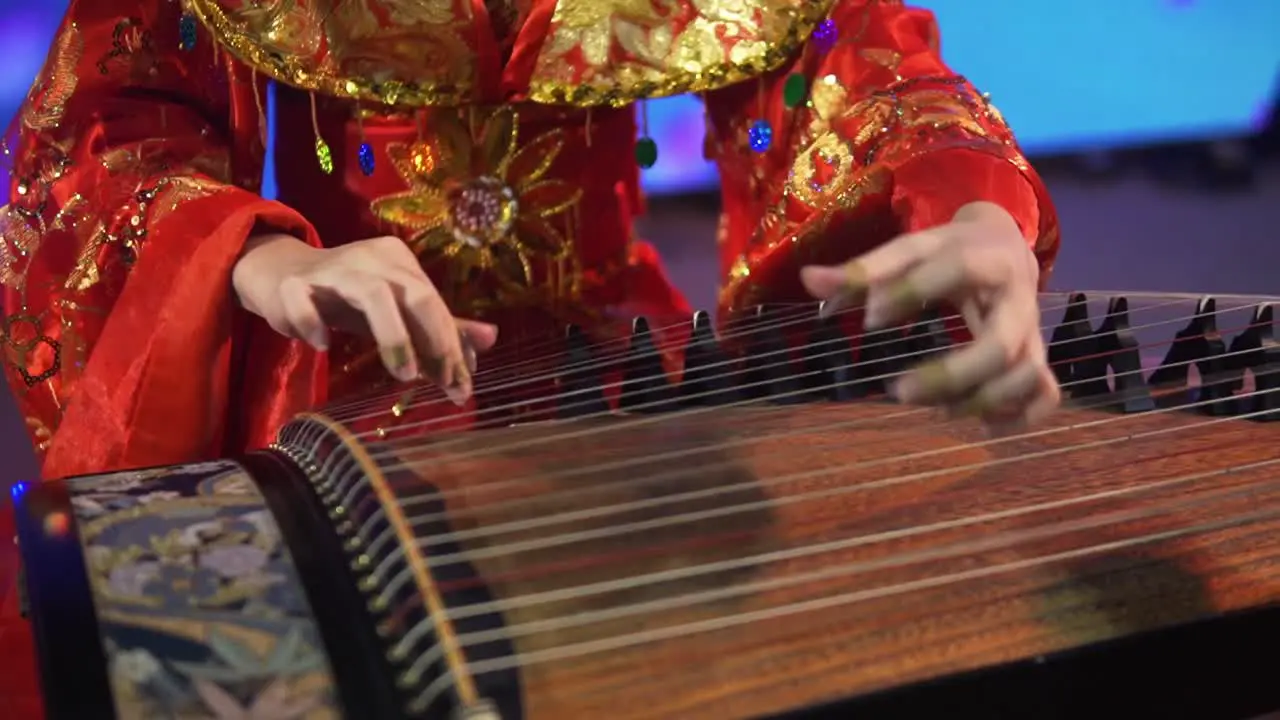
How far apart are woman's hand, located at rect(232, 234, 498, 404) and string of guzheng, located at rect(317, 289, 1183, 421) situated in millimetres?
64

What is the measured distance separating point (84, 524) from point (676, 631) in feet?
0.85

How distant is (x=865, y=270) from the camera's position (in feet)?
1.98

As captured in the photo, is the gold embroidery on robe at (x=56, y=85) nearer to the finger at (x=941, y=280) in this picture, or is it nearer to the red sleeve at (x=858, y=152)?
the red sleeve at (x=858, y=152)

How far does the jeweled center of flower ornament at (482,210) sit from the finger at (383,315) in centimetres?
46

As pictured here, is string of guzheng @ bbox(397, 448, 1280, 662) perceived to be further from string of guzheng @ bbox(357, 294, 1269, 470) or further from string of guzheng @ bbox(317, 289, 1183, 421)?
string of guzheng @ bbox(317, 289, 1183, 421)

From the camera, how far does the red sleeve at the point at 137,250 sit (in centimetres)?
85

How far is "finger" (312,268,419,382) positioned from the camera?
1.99ft

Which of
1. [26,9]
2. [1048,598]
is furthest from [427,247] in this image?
[26,9]

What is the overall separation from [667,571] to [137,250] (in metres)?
0.54

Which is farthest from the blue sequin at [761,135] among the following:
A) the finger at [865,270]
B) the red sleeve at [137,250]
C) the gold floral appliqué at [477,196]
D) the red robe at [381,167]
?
the finger at [865,270]

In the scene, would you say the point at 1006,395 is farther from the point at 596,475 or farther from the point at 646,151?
the point at 646,151

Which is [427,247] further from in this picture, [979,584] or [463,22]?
[979,584]

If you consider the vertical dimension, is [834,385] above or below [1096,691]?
above

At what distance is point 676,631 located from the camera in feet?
1.73
